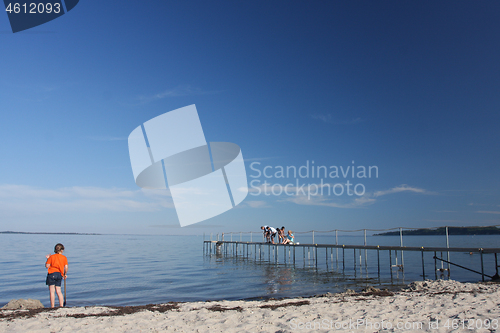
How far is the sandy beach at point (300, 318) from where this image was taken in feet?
19.1

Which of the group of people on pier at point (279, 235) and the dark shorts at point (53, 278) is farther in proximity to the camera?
the group of people on pier at point (279, 235)

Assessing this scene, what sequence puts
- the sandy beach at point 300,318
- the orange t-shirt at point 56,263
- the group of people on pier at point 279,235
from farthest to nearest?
1. the group of people on pier at point 279,235
2. the orange t-shirt at point 56,263
3. the sandy beach at point 300,318

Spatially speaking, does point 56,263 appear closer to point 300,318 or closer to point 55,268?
point 55,268

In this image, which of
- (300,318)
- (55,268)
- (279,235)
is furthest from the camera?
Answer: (279,235)

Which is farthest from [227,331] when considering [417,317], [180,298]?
[180,298]

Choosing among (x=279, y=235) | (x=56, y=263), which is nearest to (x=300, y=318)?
(x=56, y=263)

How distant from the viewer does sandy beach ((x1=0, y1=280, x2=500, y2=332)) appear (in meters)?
5.82

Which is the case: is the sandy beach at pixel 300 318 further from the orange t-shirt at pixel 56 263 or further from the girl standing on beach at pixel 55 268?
the orange t-shirt at pixel 56 263

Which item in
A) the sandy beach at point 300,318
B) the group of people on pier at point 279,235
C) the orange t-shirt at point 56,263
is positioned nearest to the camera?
the sandy beach at point 300,318

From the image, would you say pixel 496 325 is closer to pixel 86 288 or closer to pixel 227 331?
pixel 227 331

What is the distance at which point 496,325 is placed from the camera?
207 inches

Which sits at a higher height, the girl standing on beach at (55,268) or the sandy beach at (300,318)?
the girl standing on beach at (55,268)

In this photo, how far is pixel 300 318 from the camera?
6.75m

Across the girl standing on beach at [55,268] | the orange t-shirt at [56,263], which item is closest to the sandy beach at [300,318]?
the girl standing on beach at [55,268]
